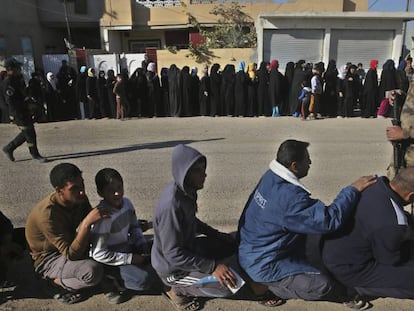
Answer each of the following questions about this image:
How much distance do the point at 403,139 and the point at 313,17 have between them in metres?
13.8

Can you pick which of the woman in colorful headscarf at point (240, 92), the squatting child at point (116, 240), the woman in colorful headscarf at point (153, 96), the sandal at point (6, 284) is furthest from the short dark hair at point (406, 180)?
the woman in colorful headscarf at point (153, 96)

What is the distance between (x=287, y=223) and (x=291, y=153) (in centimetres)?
44

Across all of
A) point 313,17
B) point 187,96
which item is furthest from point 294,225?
point 313,17

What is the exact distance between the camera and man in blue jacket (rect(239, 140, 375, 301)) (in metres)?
2.59

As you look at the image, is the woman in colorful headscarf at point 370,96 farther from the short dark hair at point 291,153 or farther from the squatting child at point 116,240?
the squatting child at point 116,240

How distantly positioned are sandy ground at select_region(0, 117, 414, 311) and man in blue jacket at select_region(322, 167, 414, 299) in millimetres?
250

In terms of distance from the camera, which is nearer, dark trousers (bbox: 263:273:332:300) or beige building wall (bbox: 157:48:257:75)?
dark trousers (bbox: 263:273:332:300)

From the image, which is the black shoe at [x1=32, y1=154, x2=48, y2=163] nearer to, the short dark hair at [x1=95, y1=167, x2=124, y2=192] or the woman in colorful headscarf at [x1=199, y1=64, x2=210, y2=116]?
the short dark hair at [x1=95, y1=167, x2=124, y2=192]

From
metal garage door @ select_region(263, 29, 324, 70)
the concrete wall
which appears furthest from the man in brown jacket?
the concrete wall

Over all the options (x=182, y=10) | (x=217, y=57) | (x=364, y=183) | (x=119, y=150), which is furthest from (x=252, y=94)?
(x=182, y=10)

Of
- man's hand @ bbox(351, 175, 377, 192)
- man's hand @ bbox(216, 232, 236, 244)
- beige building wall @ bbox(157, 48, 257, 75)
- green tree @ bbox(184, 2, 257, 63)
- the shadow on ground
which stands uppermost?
green tree @ bbox(184, 2, 257, 63)

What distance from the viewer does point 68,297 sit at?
3037 millimetres

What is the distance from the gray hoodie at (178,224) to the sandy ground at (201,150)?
1.43 feet

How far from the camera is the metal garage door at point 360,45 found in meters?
16.7
